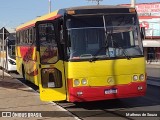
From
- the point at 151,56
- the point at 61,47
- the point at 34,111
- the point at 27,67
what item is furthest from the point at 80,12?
the point at 151,56

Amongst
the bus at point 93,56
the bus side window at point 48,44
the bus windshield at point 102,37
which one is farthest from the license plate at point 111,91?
the bus side window at point 48,44

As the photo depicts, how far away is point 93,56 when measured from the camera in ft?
38.7

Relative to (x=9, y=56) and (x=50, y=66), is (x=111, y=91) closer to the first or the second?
(x=50, y=66)

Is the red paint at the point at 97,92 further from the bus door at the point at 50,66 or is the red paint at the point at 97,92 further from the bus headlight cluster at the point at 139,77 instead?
the bus door at the point at 50,66

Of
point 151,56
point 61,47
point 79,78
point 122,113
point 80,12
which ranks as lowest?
point 151,56

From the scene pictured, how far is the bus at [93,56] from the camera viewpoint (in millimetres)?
11781

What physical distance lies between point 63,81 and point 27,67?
257 inches

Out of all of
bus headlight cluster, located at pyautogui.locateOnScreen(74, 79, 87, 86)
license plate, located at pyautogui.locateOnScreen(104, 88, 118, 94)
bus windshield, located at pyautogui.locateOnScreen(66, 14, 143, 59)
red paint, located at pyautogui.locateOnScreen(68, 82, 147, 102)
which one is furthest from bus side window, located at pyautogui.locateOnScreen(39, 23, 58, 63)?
license plate, located at pyautogui.locateOnScreen(104, 88, 118, 94)

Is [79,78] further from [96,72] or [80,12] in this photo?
[80,12]

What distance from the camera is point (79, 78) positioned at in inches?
463

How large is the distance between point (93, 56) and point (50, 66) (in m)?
1.53

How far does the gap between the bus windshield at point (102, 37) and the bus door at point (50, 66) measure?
68cm

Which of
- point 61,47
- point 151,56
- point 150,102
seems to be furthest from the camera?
point 151,56

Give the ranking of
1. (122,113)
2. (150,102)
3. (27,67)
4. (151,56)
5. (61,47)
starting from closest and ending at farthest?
(122,113)
(61,47)
(150,102)
(27,67)
(151,56)
